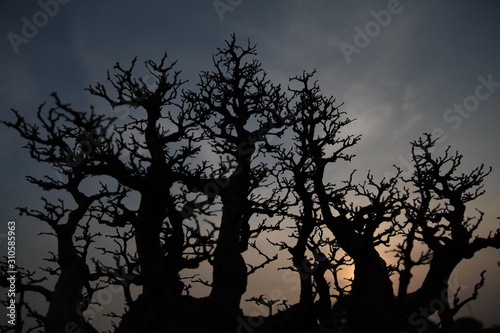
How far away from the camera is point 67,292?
6.62m

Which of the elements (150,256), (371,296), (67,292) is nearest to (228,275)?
(150,256)

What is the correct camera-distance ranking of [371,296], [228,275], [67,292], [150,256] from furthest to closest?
[371,296], [228,275], [150,256], [67,292]

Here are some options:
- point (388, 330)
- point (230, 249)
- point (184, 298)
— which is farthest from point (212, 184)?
point (388, 330)

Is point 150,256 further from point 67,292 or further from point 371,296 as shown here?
point 371,296

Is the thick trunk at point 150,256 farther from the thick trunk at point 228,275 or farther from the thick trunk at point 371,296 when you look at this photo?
the thick trunk at point 371,296

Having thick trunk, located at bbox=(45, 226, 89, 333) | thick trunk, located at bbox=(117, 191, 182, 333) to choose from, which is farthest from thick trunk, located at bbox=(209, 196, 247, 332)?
thick trunk, located at bbox=(45, 226, 89, 333)

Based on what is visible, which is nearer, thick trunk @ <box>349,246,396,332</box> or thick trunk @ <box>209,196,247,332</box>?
thick trunk @ <box>209,196,247,332</box>

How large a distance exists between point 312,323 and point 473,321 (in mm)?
44076

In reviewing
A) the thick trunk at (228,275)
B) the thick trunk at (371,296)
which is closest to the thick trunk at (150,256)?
the thick trunk at (228,275)

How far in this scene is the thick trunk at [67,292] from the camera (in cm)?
618

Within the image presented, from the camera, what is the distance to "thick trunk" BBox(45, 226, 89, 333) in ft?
20.3

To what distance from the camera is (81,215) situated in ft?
24.5

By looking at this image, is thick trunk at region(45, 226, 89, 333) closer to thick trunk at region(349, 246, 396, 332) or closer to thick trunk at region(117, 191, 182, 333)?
thick trunk at region(117, 191, 182, 333)

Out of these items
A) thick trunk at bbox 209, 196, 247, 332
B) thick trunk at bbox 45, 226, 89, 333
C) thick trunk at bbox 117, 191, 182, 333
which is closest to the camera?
thick trunk at bbox 117, 191, 182, 333
